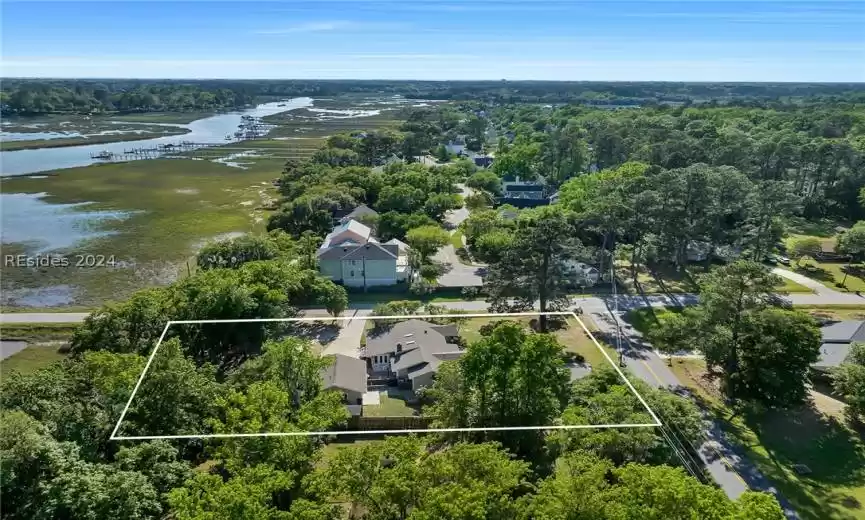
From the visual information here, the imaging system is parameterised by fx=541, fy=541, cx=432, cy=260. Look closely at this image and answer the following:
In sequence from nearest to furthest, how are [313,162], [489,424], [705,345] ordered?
[489,424] < [705,345] < [313,162]

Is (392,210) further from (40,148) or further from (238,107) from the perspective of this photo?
(238,107)

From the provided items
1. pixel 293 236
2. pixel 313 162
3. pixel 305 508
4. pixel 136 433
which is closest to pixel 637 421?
pixel 305 508

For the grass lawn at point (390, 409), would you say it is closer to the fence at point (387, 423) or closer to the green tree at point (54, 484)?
the fence at point (387, 423)

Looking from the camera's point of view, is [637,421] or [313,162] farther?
[313,162]

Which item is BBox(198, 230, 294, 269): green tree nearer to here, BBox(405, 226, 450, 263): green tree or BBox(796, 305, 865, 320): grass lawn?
BBox(405, 226, 450, 263): green tree

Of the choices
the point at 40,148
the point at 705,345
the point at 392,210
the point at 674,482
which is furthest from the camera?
the point at 40,148

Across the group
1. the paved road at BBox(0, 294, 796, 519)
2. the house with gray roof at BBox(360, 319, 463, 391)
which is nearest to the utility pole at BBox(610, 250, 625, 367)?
the paved road at BBox(0, 294, 796, 519)

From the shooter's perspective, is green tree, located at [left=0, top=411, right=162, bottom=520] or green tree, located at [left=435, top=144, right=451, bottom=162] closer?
green tree, located at [left=0, top=411, right=162, bottom=520]
